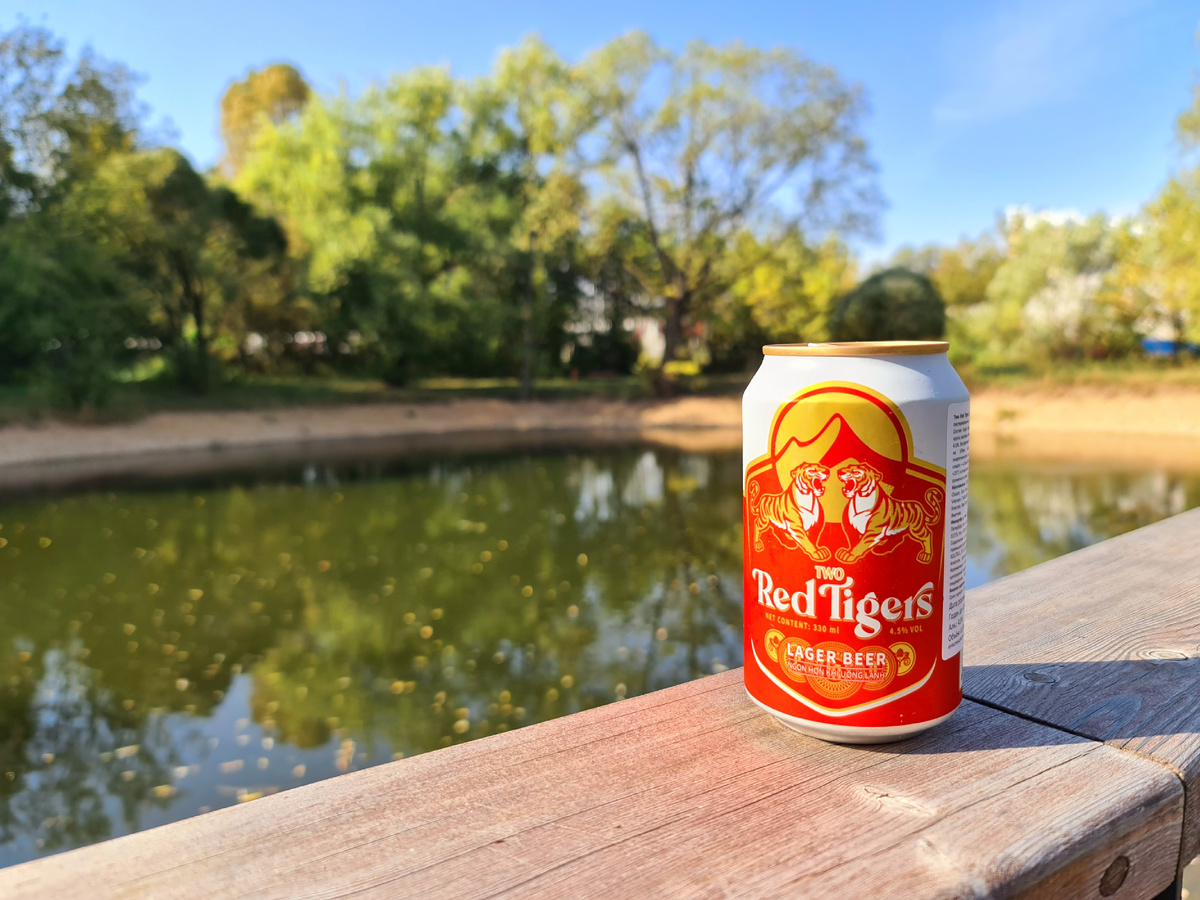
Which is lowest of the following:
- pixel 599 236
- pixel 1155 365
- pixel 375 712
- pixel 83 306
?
pixel 375 712

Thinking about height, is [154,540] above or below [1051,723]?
below

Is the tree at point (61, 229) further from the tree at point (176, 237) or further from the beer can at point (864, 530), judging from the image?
the beer can at point (864, 530)

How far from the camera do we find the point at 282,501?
1230 cm

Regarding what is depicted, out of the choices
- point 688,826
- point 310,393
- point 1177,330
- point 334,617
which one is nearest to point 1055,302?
point 1177,330

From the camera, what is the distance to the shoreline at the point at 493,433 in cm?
1623

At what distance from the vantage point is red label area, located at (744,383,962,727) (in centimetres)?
107

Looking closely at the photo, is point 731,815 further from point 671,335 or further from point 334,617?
point 671,335

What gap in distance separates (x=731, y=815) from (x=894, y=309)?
25040 mm

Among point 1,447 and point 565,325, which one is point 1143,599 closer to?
point 1,447

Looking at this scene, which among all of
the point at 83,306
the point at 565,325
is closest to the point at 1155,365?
the point at 565,325

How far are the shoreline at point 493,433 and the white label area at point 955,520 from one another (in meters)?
15.4

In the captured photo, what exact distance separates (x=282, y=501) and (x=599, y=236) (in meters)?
16.3

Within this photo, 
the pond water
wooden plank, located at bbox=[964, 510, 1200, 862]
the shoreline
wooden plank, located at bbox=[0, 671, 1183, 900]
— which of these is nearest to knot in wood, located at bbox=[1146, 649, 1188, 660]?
wooden plank, located at bbox=[964, 510, 1200, 862]

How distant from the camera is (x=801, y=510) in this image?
1101mm
